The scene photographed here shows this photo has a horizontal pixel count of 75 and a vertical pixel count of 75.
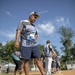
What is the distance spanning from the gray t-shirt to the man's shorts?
13 centimetres

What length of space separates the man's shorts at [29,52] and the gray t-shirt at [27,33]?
131 mm

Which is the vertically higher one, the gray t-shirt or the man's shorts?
the gray t-shirt

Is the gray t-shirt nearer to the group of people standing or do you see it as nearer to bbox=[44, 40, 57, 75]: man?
the group of people standing

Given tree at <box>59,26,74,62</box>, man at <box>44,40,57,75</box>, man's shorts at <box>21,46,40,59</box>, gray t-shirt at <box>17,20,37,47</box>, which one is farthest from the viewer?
tree at <box>59,26,74,62</box>

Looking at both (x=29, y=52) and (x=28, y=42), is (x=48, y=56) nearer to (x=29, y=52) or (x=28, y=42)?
(x=28, y=42)

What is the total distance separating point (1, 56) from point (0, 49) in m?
2.65

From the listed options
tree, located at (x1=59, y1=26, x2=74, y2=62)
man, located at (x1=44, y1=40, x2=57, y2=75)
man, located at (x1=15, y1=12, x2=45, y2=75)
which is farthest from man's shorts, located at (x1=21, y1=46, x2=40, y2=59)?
tree, located at (x1=59, y1=26, x2=74, y2=62)

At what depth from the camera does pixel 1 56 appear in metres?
89.8

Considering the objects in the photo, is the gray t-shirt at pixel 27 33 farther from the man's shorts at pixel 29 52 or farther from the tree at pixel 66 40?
the tree at pixel 66 40

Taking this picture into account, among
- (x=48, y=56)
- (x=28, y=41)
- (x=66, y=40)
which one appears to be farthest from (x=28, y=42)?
(x=66, y=40)

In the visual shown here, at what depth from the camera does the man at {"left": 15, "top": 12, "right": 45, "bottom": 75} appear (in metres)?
6.28

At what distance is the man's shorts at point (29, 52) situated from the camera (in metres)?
6.25

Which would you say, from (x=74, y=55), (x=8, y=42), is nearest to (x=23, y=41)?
(x=74, y=55)

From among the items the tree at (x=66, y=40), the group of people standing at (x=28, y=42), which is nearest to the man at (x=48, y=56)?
the group of people standing at (x=28, y=42)
